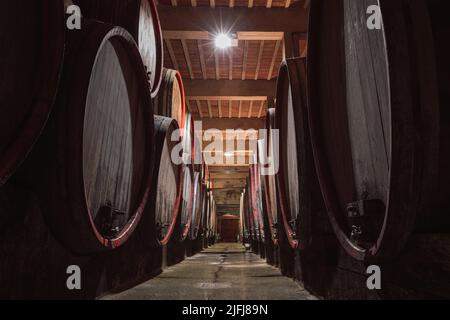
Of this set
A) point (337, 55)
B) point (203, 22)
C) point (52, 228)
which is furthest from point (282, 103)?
point (203, 22)

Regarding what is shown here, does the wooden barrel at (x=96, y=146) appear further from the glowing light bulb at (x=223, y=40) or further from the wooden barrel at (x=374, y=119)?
the glowing light bulb at (x=223, y=40)

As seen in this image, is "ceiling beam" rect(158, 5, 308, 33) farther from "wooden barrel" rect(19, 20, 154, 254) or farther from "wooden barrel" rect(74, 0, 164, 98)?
"wooden barrel" rect(19, 20, 154, 254)

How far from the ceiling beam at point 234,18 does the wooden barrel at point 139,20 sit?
421cm

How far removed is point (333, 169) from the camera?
6.23 feet

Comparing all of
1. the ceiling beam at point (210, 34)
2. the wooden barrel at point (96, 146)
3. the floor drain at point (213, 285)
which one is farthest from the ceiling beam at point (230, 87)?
the floor drain at point (213, 285)

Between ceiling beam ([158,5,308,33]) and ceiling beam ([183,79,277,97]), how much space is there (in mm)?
3386

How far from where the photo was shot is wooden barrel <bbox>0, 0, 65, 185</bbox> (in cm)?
118

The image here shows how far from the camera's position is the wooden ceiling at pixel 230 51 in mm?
7426

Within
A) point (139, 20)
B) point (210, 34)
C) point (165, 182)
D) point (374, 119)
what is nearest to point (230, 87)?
point (210, 34)

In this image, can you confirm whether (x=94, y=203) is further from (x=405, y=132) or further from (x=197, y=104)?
(x=197, y=104)

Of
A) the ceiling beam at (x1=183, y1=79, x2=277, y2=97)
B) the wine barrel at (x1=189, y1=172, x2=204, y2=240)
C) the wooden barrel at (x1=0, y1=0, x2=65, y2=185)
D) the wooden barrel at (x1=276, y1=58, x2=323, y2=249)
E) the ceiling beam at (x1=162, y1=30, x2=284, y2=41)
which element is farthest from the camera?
the ceiling beam at (x1=183, y1=79, x2=277, y2=97)

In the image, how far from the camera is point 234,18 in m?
7.55

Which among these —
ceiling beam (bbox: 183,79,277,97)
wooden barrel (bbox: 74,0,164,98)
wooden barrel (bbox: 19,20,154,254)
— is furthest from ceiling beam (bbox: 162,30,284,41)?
wooden barrel (bbox: 19,20,154,254)

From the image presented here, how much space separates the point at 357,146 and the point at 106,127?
4.21 feet
